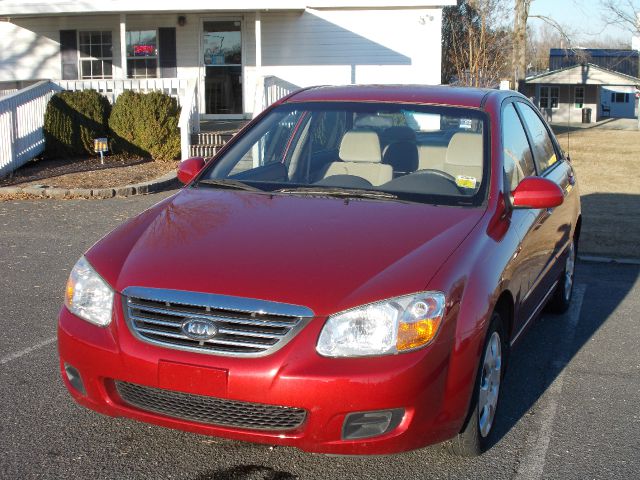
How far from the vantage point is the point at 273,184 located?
191 inches

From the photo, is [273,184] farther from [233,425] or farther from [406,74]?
[406,74]

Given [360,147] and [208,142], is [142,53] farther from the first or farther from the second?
[360,147]

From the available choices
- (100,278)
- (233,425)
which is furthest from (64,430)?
(233,425)

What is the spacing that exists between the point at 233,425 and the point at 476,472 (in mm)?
1182

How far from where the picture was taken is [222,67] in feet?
69.9

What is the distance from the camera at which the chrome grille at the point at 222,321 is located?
3.44 meters

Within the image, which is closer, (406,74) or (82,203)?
(82,203)

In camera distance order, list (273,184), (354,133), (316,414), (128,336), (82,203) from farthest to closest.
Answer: (82,203), (354,133), (273,184), (128,336), (316,414)

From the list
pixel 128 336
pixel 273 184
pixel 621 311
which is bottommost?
pixel 621 311

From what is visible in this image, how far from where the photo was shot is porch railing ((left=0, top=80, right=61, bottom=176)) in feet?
47.0

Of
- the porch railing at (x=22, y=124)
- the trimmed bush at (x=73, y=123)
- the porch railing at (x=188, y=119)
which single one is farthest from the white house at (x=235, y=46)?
the porch railing at (x=22, y=124)

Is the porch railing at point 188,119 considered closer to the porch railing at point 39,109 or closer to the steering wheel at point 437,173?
the porch railing at point 39,109

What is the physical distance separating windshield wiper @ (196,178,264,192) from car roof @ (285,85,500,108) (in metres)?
0.87

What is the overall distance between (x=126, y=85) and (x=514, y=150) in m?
13.5
